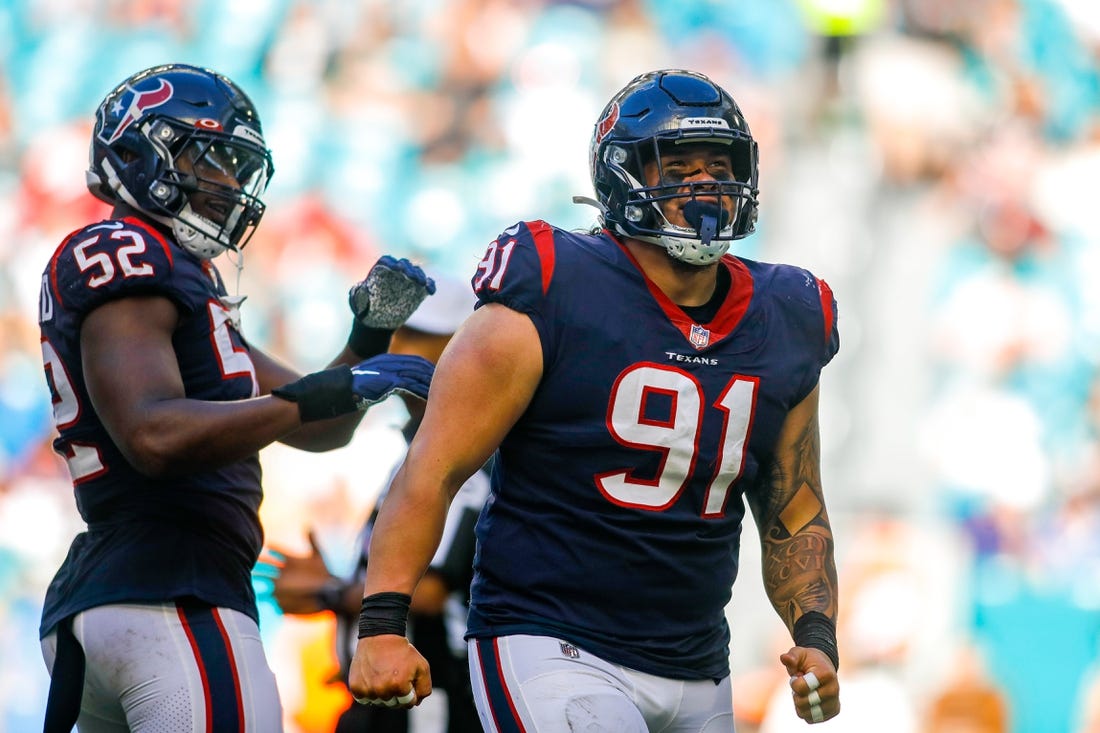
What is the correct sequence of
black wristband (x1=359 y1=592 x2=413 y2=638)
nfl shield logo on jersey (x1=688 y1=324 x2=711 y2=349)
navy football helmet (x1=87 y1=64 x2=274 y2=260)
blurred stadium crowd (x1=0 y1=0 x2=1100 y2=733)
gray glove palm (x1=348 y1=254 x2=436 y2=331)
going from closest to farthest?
black wristband (x1=359 y1=592 x2=413 y2=638) < nfl shield logo on jersey (x1=688 y1=324 x2=711 y2=349) < navy football helmet (x1=87 y1=64 x2=274 y2=260) < gray glove palm (x1=348 y1=254 x2=436 y2=331) < blurred stadium crowd (x1=0 y1=0 x2=1100 y2=733)

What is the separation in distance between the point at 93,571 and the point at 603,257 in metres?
1.21

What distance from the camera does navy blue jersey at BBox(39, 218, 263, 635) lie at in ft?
9.49

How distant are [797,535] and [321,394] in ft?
3.28

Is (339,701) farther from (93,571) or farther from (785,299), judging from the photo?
(785,299)

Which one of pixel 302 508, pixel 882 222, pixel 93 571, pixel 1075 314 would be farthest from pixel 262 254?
pixel 93 571

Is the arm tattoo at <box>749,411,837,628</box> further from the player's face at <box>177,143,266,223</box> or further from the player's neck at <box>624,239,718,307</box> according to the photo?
the player's face at <box>177,143,266,223</box>

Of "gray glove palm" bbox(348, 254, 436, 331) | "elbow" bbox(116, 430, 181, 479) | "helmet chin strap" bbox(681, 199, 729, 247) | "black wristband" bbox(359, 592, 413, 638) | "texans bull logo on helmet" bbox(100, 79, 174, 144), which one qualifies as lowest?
"black wristband" bbox(359, 592, 413, 638)

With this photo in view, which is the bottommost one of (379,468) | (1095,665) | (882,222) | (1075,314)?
(1095,665)

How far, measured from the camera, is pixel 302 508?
27.4 feet

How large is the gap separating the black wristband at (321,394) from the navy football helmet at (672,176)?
24.8 inches

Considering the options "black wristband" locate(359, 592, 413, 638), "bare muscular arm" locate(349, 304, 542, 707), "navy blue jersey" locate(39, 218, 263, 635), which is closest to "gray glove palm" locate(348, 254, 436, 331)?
"navy blue jersey" locate(39, 218, 263, 635)

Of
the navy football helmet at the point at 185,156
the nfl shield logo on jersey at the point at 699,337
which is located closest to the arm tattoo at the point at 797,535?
the nfl shield logo on jersey at the point at 699,337

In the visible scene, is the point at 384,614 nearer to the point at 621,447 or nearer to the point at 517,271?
the point at 621,447

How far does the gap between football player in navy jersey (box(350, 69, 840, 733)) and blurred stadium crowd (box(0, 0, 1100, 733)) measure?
14.8 feet
